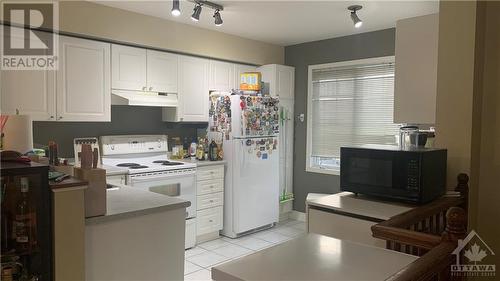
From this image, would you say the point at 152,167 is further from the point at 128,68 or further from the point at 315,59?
the point at 315,59

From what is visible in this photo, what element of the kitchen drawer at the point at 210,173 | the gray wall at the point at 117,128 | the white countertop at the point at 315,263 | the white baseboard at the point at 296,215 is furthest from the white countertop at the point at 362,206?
the white baseboard at the point at 296,215

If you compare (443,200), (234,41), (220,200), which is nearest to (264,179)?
(220,200)

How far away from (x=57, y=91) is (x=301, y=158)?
3172mm

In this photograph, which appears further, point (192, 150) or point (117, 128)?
point (192, 150)

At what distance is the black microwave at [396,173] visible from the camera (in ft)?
6.55

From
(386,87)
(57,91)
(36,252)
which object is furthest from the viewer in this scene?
(386,87)

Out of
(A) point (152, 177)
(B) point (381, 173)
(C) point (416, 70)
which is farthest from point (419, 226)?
(A) point (152, 177)

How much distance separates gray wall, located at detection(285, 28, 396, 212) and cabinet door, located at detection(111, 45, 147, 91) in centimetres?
220

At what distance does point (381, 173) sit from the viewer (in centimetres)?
217

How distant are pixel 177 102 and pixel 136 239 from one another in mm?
2304

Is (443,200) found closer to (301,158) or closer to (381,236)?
(381,236)

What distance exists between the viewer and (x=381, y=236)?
1.45m

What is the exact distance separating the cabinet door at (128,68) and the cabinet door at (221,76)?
0.90 metres

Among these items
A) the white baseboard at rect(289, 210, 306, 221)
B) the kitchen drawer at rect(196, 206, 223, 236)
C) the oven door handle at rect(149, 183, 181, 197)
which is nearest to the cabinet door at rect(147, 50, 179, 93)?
the oven door handle at rect(149, 183, 181, 197)
